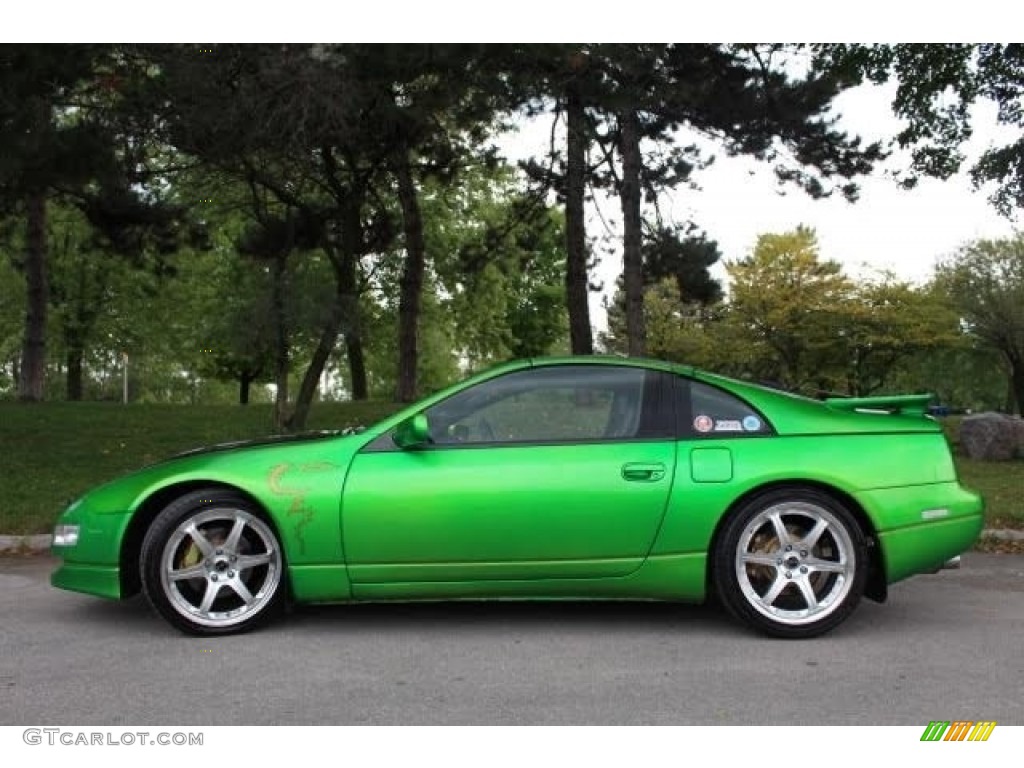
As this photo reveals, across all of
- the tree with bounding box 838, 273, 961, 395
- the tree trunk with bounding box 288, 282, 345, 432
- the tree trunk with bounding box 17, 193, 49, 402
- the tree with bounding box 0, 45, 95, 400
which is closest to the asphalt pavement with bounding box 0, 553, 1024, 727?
the tree with bounding box 0, 45, 95, 400

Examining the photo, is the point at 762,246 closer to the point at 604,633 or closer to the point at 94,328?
the point at 94,328

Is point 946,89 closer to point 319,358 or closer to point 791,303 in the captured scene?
point 319,358

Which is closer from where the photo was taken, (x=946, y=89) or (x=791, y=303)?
(x=946, y=89)

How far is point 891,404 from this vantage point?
207 inches

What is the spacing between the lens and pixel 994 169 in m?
13.8

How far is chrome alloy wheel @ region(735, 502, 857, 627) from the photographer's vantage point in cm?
477

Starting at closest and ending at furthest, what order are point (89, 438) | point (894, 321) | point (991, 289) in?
point (89, 438), point (894, 321), point (991, 289)

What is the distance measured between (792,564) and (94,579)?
11.2 ft

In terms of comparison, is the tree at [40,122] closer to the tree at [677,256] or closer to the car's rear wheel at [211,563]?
the car's rear wheel at [211,563]

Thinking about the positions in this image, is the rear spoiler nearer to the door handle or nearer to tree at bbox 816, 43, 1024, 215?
the door handle

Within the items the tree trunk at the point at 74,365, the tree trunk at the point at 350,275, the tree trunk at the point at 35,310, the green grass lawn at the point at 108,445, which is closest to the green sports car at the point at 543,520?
the green grass lawn at the point at 108,445

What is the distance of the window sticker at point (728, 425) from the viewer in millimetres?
4926
